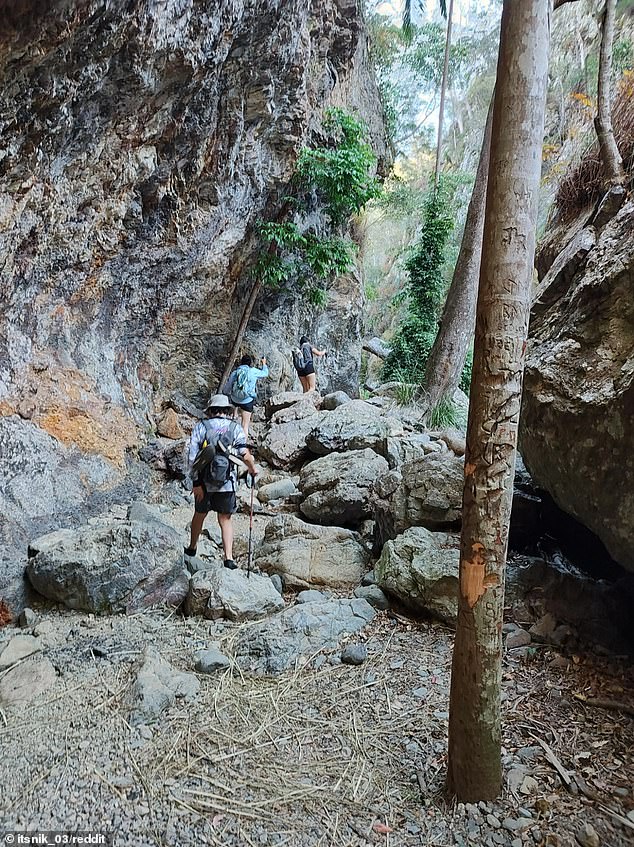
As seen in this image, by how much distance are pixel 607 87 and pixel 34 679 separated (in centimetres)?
576

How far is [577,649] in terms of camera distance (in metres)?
3.37

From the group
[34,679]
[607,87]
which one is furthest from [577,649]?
[607,87]

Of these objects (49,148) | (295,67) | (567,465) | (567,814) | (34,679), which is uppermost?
(295,67)

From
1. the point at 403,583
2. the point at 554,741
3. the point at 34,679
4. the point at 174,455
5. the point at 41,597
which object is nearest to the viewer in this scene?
the point at 554,741

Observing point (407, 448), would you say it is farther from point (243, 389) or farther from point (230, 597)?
point (230, 597)

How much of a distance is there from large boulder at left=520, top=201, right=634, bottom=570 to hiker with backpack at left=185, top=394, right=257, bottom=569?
2.75m

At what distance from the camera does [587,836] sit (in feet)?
6.72

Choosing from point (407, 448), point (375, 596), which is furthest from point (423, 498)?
point (407, 448)

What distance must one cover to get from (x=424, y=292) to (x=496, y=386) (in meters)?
11.0

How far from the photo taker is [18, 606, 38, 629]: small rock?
4.12 m

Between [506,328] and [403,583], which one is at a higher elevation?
[506,328]

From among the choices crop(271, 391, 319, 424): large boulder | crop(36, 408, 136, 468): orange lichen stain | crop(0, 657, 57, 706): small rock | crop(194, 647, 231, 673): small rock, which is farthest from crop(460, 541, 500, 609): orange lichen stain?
crop(271, 391, 319, 424): large boulder

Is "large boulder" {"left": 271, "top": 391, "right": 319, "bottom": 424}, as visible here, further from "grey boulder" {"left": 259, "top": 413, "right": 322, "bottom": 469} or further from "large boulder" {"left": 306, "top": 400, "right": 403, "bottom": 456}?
"large boulder" {"left": 306, "top": 400, "right": 403, "bottom": 456}

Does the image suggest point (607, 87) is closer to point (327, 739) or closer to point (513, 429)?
point (513, 429)
